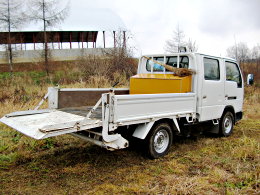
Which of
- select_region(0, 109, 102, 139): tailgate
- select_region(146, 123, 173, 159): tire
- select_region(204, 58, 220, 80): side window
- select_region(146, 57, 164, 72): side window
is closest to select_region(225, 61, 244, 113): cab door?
select_region(204, 58, 220, 80): side window

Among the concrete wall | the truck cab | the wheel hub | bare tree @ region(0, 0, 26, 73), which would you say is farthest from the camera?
the concrete wall

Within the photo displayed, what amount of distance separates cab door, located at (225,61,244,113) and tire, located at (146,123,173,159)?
2.39 m

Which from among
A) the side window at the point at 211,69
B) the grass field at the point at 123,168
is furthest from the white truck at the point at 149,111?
the grass field at the point at 123,168

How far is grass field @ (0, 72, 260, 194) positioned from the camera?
139 inches

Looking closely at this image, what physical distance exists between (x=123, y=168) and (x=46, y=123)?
4.94 ft

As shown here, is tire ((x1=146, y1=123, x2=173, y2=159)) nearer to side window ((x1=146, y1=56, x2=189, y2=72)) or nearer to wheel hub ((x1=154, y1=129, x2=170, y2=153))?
wheel hub ((x1=154, y1=129, x2=170, y2=153))

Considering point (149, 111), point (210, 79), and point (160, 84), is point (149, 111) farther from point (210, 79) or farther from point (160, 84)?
point (210, 79)

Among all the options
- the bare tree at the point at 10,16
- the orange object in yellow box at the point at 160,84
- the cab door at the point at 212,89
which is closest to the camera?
the orange object in yellow box at the point at 160,84

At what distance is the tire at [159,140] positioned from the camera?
14.7 feet

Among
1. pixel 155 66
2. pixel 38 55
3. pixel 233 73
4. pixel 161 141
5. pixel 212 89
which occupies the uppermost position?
pixel 38 55

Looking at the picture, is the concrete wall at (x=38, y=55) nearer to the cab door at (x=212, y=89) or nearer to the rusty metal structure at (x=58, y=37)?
the rusty metal structure at (x=58, y=37)

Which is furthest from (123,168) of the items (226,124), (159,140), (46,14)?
(46,14)

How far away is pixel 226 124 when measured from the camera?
6.62m

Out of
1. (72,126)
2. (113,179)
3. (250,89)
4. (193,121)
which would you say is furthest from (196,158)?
(250,89)
